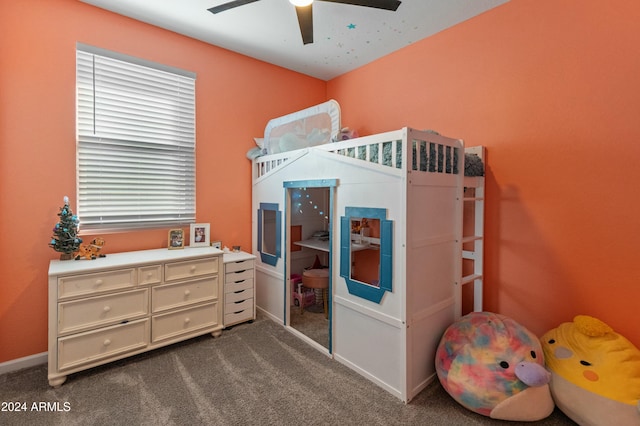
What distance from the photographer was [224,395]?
1964 mm

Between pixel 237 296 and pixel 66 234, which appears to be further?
pixel 237 296

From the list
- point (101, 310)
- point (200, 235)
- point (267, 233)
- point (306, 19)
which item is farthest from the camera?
point (267, 233)

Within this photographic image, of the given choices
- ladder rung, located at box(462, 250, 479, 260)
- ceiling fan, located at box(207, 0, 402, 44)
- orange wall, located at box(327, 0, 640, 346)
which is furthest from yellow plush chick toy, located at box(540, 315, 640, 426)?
ceiling fan, located at box(207, 0, 402, 44)

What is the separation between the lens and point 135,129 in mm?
2719

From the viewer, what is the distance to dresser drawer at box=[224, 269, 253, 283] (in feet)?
9.40

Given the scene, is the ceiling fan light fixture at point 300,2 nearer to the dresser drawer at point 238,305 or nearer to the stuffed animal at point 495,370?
the stuffed animal at point 495,370

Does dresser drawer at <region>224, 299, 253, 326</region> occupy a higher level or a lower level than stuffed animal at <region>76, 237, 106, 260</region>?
lower

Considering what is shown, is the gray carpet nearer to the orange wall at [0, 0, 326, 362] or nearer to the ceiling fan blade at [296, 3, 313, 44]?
the orange wall at [0, 0, 326, 362]

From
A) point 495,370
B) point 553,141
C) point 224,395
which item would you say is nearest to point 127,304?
point 224,395

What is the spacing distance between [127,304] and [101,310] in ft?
0.53

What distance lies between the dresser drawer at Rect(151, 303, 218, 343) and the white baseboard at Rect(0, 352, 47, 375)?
2.79 feet

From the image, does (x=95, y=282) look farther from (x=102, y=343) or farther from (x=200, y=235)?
(x=200, y=235)

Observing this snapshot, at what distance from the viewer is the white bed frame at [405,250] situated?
1946 millimetres

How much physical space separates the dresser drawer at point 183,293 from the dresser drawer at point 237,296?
16 cm
